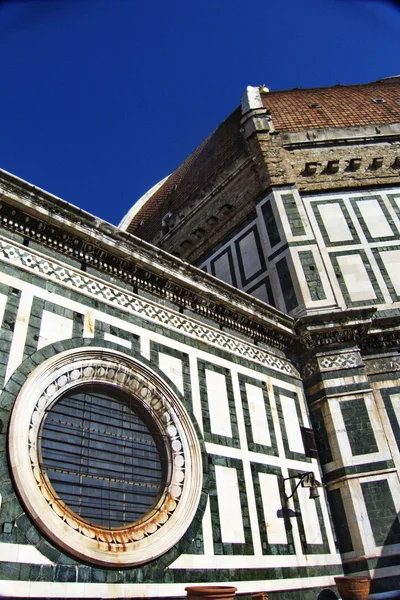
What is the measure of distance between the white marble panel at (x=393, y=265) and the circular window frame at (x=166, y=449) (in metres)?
6.61

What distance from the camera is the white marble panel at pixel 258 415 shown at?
8.24 metres

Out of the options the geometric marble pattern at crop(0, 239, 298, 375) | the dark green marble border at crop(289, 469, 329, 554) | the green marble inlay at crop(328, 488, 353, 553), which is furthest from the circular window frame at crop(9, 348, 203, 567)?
the green marble inlay at crop(328, 488, 353, 553)

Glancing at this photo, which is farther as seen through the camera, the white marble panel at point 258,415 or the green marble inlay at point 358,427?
the green marble inlay at point 358,427

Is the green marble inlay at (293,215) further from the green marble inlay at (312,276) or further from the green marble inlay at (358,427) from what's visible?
the green marble inlay at (358,427)

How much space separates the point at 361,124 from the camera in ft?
49.0

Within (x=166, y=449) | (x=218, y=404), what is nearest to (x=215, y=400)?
(x=218, y=404)

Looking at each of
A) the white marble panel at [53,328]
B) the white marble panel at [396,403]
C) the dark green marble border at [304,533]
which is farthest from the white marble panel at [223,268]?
the white marble panel at [53,328]

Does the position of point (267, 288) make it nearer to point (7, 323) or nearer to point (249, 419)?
point (249, 419)

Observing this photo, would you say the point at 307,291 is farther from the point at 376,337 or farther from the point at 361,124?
the point at 361,124

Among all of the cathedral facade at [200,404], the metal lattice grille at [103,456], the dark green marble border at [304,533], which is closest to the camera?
the cathedral facade at [200,404]

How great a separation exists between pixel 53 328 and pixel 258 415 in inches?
152

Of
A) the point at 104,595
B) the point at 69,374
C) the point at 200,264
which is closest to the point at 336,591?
the point at 104,595

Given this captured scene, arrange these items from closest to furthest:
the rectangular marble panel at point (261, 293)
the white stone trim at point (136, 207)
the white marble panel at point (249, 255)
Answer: the rectangular marble panel at point (261, 293), the white marble panel at point (249, 255), the white stone trim at point (136, 207)

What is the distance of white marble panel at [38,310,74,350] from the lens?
614cm
